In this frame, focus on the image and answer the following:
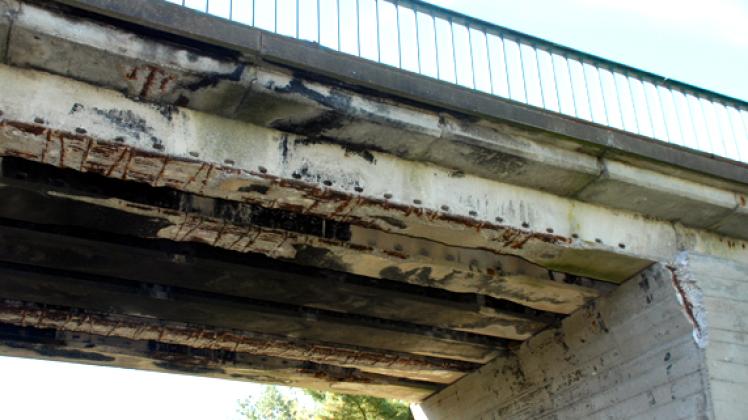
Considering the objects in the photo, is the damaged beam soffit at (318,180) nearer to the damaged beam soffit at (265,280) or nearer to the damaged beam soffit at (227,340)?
the damaged beam soffit at (265,280)

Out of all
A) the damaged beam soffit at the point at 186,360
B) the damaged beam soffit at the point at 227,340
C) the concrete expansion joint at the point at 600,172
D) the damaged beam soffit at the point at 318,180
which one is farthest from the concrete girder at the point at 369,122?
the damaged beam soffit at the point at 186,360

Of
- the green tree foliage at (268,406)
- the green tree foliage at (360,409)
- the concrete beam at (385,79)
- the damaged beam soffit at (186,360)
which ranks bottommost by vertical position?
the damaged beam soffit at (186,360)

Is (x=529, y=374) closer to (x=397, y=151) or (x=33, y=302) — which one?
(x=397, y=151)

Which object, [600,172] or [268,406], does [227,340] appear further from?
[268,406]

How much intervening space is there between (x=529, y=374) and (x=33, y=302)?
5701mm

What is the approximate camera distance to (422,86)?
6832 millimetres

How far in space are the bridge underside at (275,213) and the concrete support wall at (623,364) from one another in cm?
21

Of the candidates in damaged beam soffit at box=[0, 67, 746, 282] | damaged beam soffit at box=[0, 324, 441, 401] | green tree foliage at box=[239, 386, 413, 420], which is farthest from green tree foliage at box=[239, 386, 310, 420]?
damaged beam soffit at box=[0, 67, 746, 282]

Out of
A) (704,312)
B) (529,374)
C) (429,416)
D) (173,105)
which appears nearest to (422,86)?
(173,105)

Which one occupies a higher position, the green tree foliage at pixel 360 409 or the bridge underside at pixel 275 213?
the green tree foliage at pixel 360 409

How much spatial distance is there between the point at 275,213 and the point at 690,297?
13.4 ft

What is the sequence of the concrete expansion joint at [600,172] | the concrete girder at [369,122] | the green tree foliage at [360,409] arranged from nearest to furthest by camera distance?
the concrete girder at [369,122] → the concrete expansion joint at [600,172] → the green tree foliage at [360,409]

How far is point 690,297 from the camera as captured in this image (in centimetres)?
793

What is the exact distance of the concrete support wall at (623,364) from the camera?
767cm
